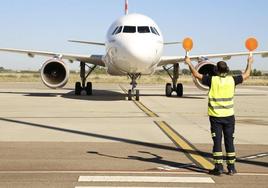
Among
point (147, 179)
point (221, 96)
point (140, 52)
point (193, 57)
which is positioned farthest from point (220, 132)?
point (193, 57)

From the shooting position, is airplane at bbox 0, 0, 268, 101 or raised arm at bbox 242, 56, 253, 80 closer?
raised arm at bbox 242, 56, 253, 80

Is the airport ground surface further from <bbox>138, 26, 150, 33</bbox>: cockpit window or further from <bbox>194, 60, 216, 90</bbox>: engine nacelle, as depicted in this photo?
<bbox>194, 60, 216, 90</bbox>: engine nacelle

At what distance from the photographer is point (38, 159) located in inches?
283

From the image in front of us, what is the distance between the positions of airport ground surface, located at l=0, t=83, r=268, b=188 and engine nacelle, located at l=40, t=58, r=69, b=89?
8.96 meters

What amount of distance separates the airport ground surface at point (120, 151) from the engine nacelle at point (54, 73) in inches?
353

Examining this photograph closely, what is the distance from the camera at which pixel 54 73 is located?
23.5 m

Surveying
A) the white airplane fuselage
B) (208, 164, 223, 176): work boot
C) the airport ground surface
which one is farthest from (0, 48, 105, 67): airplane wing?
(208, 164, 223, 176): work boot

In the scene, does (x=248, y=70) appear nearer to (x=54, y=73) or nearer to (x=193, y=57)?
(x=193, y=57)

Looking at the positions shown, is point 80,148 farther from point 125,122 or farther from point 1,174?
point 125,122

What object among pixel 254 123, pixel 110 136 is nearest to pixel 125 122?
pixel 110 136

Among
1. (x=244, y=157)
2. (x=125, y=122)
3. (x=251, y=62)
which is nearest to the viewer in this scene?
(x=251, y=62)

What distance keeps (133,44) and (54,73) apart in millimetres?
6300

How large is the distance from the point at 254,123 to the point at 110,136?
4.61 m

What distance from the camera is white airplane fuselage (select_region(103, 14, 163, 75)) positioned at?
18656 millimetres
